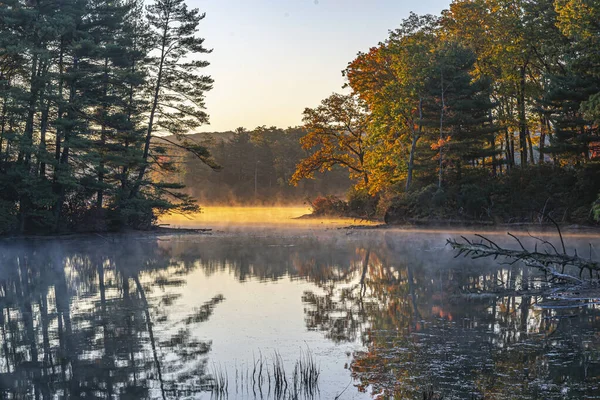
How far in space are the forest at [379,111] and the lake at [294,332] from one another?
12.5 m

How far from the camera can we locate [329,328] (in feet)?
35.8

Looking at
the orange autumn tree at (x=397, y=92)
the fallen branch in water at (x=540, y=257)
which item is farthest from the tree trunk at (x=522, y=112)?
the fallen branch in water at (x=540, y=257)

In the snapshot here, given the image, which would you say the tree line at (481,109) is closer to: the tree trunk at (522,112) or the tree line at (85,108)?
the tree trunk at (522,112)

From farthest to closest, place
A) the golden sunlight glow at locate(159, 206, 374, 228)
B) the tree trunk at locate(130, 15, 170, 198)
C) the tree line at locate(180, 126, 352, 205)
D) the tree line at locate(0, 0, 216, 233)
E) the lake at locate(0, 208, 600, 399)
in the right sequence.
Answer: the tree line at locate(180, 126, 352, 205)
the golden sunlight glow at locate(159, 206, 374, 228)
the tree trunk at locate(130, 15, 170, 198)
the tree line at locate(0, 0, 216, 233)
the lake at locate(0, 208, 600, 399)

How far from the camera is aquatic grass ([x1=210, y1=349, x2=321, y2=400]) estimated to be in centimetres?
744

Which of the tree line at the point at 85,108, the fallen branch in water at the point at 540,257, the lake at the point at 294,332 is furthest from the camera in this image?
the tree line at the point at 85,108

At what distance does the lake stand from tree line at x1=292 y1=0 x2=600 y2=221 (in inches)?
565

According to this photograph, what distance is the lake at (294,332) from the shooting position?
7680 mm

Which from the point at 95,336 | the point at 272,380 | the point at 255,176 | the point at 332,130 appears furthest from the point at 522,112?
the point at 255,176

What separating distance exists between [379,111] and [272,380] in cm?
3552

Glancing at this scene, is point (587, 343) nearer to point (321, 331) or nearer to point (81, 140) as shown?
point (321, 331)

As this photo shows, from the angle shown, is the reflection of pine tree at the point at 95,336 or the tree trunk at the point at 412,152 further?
the tree trunk at the point at 412,152

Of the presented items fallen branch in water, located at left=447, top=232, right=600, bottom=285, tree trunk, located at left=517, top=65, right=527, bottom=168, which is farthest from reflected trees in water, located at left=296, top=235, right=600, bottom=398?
tree trunk, located at left=517, top=65, right=527, bottom=168

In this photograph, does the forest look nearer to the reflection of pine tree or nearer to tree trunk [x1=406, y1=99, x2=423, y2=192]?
tree trunk [x1=406, y1=99, x2=423, y2=192]
